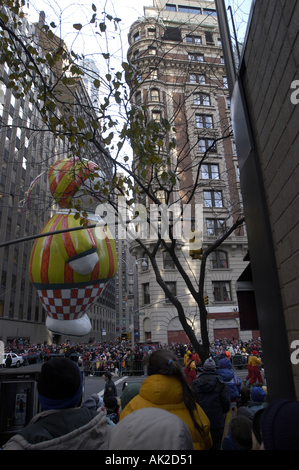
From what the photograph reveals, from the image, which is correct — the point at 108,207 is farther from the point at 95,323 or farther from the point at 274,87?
the point at 95,323

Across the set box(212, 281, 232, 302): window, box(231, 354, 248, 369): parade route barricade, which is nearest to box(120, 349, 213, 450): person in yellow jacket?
box(231, 354, 248, 369): parade route barricade

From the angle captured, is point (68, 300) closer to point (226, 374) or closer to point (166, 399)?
point (226, 374)

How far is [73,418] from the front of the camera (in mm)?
1801

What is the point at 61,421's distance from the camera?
69.8 inches

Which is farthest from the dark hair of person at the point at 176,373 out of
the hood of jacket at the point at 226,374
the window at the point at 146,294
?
the window at the point at 146,294

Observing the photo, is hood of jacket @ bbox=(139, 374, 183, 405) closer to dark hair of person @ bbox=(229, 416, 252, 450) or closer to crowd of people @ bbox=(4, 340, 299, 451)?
crowd of people @ bbox=(4, 340, 299, 451)

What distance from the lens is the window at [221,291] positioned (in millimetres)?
26734

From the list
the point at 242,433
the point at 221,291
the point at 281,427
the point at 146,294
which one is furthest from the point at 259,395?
the point at 146,294

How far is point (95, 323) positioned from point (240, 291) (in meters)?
64.4

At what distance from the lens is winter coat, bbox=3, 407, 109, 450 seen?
1.56 m

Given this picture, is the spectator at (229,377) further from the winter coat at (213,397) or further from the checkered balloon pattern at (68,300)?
the checkered balloon pattern at (68,300)

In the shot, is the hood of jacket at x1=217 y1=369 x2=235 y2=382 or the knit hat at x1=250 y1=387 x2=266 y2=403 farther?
the hood of jacket at x1=217 y1=369 x2=235 y2=382

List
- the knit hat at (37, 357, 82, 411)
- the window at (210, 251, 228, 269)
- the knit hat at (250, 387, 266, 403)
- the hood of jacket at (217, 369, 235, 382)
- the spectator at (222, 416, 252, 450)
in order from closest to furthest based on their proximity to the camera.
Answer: the knit hat at (37, 357, 82, 411) → the spectator at (222, 416, 252, 450) → the knit hat at (250, 387, 266, 403) → the hood of jacket at (217, 369, 235, 382) → the window at (210, 251, 228, 269)

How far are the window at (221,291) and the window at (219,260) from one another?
4.65 ft
